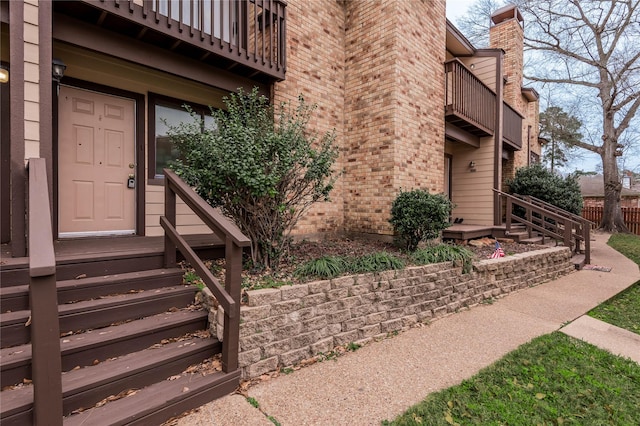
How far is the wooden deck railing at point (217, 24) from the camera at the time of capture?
3607 millimetres

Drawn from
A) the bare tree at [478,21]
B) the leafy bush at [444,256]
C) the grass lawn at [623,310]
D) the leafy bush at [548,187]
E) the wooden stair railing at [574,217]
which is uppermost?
the bare tree at [478,21]

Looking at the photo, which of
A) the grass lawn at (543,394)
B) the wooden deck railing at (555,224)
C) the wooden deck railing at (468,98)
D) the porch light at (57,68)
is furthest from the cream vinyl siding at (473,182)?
the porch light at (57,68)

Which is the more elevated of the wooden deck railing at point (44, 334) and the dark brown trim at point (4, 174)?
the dark brown trim at point (4, 174)

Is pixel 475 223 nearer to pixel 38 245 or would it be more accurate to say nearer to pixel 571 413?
pixel 571 413

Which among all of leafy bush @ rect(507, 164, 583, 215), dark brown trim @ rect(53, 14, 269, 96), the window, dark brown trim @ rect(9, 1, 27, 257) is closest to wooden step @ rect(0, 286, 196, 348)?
dark brown trim @ rect(9, 1, 27, 257)

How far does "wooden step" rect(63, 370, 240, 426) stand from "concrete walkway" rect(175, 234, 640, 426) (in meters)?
0.08

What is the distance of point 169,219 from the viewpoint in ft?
10.8

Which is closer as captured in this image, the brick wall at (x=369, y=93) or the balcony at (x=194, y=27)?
the balcony at (x=194, y=27)

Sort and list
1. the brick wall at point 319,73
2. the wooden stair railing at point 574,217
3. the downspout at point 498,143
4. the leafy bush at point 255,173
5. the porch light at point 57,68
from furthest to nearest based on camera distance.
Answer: the downspout at point 498,143 < the wooden stair railing at point 574,217 < the brick wall at point 319,73 < the porch light at point 57,68 < the leafy bush at point 255,173

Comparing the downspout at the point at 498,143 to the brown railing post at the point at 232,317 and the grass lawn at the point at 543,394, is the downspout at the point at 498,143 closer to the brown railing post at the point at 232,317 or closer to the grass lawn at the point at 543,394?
the grass lawn at the point at 543,394

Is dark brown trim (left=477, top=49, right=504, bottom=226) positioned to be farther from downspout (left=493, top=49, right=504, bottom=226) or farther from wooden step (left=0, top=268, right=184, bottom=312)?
wooden step (left=0, top=268, right=184, bottom=312)

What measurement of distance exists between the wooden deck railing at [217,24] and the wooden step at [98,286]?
109 inches

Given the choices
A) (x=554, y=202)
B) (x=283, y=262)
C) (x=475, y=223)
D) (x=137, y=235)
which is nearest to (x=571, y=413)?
(x=283, y=262)

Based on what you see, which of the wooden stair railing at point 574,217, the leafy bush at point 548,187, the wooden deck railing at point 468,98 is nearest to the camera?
the wooden deck railing at point 468,98
